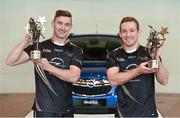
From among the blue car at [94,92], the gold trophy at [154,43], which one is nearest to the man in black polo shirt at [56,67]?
the gold trophy at [154,43]

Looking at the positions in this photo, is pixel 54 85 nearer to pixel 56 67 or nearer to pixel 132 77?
pixel 56 67

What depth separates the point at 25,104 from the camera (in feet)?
30.1

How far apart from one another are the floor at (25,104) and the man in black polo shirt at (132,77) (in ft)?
12.4

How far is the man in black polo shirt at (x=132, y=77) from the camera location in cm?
359

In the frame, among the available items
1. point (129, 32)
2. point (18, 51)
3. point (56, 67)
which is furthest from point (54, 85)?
point (129, 32)

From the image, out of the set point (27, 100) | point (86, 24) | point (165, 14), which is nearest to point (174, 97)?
point (165, 14)

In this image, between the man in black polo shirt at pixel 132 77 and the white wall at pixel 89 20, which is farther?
the white wall at pixel 89 20

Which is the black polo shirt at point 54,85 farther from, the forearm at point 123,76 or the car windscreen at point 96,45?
the car windscreen at point 96,45

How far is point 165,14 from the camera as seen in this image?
11.3 metres

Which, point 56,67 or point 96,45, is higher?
point 56,67

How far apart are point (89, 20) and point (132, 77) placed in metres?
7.94

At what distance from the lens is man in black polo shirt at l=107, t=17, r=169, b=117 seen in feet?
11.8

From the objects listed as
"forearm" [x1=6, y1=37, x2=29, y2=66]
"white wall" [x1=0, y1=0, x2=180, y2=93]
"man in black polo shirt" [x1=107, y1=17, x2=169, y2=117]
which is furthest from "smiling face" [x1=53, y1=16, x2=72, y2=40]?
"white wall" [x1=0, y1=0, x2=180, y2=93]

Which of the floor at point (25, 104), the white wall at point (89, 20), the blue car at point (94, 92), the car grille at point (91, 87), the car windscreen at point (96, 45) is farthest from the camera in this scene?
the white wall at point (89, 20)
